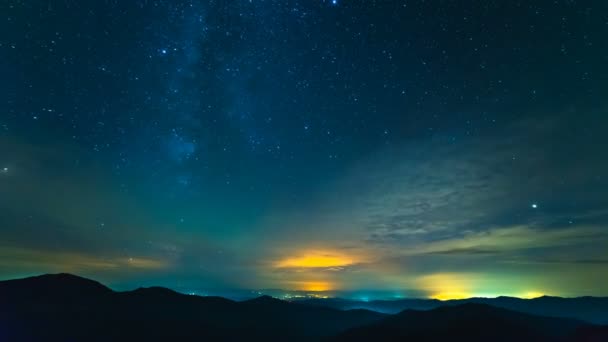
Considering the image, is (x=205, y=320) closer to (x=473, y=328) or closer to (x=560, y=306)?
(x=473, y=328)

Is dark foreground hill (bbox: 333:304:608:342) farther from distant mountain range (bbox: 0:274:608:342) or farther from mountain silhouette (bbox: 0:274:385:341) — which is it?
mountain silhouette (bbox: 0:274:385:341)

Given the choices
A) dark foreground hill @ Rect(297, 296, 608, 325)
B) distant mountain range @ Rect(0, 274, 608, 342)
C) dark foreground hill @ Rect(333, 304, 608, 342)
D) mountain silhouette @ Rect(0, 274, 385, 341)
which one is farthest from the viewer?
dark foreground hill @ Rect(297, 296, 608, 325)

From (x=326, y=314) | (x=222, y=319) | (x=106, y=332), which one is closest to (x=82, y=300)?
(x=106, y=332)

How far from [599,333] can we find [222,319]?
2024 inches

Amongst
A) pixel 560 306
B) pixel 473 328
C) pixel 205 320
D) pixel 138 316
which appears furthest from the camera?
pixel 560 306

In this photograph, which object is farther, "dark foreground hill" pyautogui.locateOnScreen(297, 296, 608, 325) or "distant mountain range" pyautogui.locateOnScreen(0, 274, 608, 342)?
"dark foreground hill" pyautogui.locateOnScreen(297, 296, 608, 325)

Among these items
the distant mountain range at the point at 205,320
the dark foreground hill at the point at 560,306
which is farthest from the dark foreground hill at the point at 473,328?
the dark foreground hill at the point at 560,306

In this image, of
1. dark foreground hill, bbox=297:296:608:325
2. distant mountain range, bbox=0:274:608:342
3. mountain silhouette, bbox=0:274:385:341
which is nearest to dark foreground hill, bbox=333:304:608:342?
distant mountain range, bbox=0:274:608:342

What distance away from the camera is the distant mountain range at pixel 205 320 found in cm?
3850

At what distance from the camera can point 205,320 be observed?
2202 inches

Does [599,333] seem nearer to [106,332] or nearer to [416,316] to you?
[416,316]

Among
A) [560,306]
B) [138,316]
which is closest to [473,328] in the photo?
[138,316]

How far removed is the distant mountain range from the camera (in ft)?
126

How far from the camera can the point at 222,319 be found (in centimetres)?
5834
